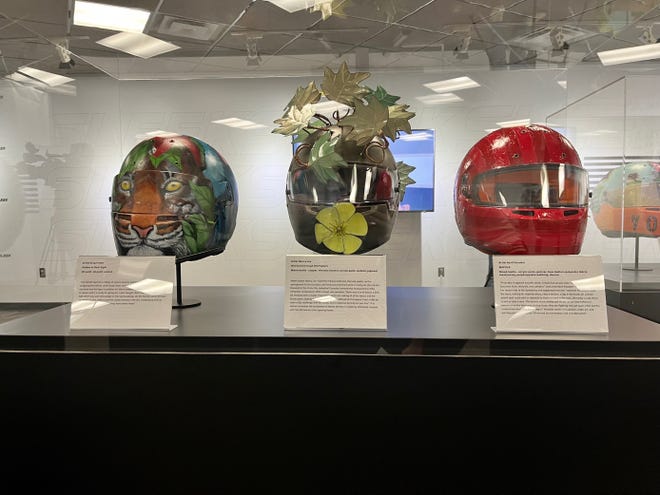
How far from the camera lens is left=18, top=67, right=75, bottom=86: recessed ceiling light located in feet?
10.0

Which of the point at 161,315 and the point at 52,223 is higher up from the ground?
the point at 52,223

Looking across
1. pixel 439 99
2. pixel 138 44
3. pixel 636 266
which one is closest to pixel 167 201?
Answer: pixel 636 266

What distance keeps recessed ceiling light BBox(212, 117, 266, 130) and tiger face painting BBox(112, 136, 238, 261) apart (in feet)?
6.64

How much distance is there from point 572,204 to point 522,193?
12 centimetres

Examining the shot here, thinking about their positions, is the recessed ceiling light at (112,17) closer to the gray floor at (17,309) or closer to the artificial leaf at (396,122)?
the gray floor at (17,309)

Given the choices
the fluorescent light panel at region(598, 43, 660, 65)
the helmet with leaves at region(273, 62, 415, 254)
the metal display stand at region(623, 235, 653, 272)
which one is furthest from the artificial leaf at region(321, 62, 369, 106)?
the fluorescent light panel at region(598, 43, 660, 65)

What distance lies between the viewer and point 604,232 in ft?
6.86

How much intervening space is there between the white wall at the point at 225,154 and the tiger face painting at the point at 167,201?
1.50 metres

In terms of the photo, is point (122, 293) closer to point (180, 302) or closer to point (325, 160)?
point (180, 302)

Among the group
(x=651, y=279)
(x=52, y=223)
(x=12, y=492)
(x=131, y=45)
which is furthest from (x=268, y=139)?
(x=12, y=492)

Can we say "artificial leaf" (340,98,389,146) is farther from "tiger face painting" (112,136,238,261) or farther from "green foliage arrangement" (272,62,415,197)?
"tiger face painting" (112,136,238,261)

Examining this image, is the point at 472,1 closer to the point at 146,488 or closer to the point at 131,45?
the point at 131,45

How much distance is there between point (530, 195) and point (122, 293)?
93 cm

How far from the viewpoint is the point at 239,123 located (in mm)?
3184
